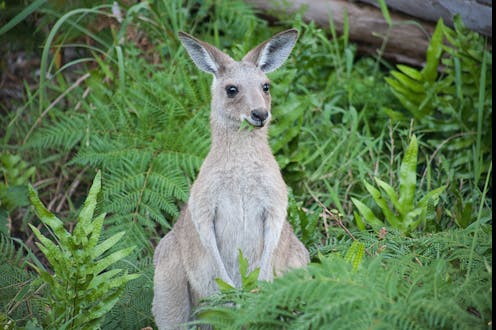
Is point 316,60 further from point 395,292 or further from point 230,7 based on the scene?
point 395,292

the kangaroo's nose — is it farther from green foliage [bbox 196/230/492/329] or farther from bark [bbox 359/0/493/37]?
bark [bbox 359/0/493/37]

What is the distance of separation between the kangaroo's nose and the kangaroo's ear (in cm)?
54

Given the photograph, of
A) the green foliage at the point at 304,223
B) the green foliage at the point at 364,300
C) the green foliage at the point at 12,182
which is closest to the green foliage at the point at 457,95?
the green foliage at the point at 304,223

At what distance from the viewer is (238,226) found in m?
4.21

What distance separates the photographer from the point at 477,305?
296 cm

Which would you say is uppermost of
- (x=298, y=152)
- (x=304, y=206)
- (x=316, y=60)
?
(x=316, y=60)

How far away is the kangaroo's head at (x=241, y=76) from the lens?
14.0 ft

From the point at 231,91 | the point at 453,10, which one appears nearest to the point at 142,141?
the point at 231,91

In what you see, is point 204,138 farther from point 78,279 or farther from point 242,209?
point 78,279

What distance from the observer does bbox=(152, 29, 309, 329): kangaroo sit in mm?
4172

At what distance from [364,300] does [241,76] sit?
1893mm

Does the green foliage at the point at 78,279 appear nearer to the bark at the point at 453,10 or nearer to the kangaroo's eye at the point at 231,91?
the kangaroo's eye at the point at 231,91

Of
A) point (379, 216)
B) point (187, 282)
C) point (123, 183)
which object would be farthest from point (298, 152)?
point (187, 282)

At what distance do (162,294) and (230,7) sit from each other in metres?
3.15
